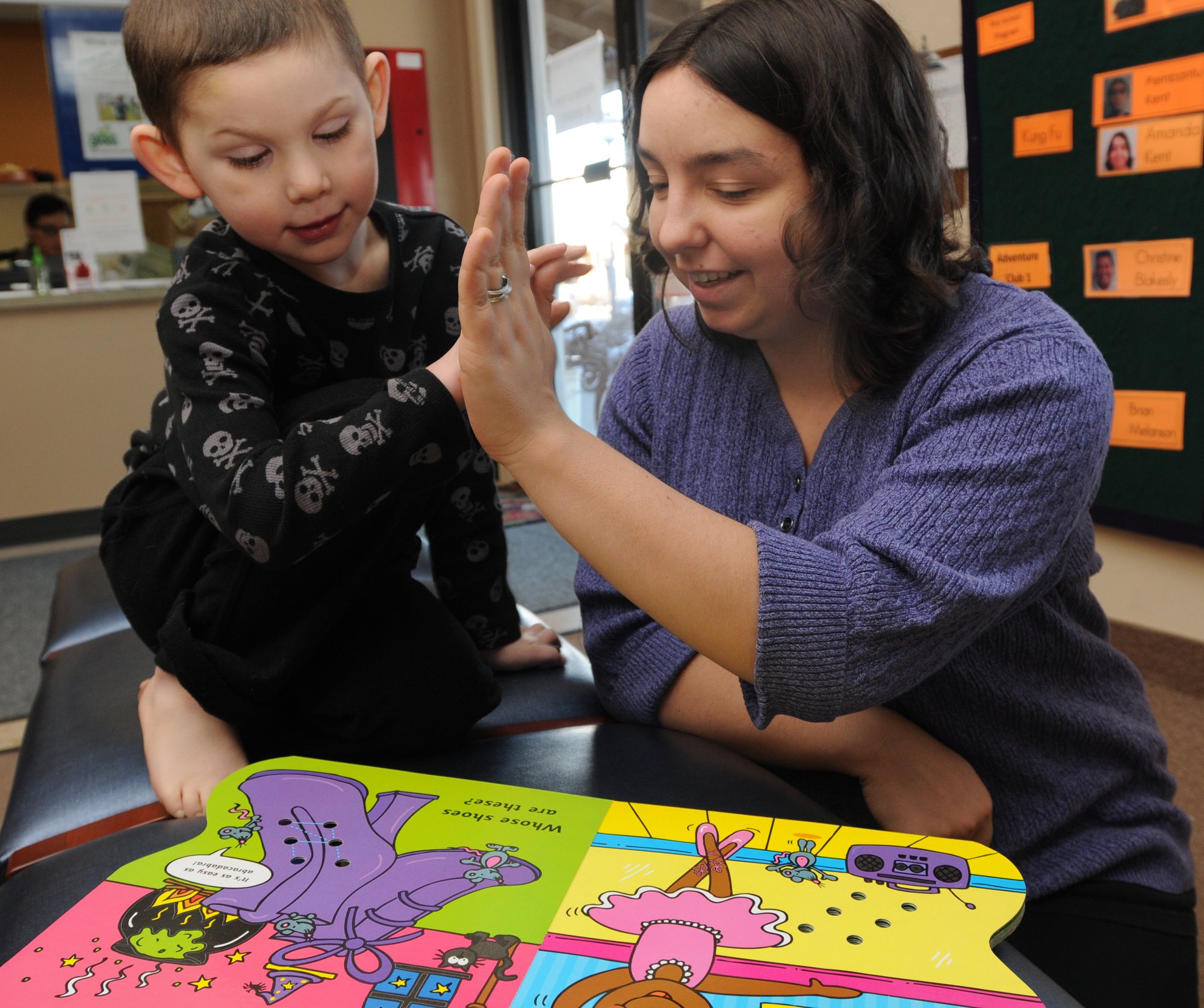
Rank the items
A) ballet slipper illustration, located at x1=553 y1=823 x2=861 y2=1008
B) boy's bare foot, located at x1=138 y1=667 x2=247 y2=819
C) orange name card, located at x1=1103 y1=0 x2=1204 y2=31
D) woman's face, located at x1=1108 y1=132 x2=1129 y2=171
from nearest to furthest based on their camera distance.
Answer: ballet slipper illustration, located at x1=553 y1=823 x2=861 y2=1008, boy's bare foot, located at x1=138 y1=667 x2=247 y2=819, orange name card, located at x1=1103 y1=0 x2=1204 y2=31, woman's face, located at x1=1108 y1=132 x2=1129 y2=171

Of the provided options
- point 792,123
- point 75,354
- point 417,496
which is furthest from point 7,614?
point 792,123

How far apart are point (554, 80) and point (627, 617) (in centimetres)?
344

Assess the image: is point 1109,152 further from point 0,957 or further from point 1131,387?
point 0,957

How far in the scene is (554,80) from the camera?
3.94 m

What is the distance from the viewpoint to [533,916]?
22.1 inches

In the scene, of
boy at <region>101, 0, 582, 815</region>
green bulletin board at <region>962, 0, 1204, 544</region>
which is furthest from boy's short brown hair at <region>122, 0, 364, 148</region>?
green bulletin board at <region>962, 0, 1204, 544</region>

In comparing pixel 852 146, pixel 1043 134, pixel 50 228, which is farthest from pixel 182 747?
pixel 50 228

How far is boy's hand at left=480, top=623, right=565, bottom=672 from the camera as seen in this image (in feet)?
4.09

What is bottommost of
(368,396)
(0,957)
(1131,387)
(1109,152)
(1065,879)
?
(1065,879)

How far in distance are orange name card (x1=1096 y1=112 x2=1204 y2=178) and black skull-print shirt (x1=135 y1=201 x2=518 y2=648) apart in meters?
1.36

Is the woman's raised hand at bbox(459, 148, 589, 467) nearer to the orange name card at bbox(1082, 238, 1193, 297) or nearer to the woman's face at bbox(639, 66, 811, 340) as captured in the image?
the woman's face at bbox(639, 66, 811, 340)

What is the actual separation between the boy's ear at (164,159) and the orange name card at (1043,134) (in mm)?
1694

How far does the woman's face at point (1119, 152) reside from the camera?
1849 mm

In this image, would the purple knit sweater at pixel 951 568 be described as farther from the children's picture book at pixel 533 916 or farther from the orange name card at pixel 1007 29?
the orange name card at pixel 1007 29
